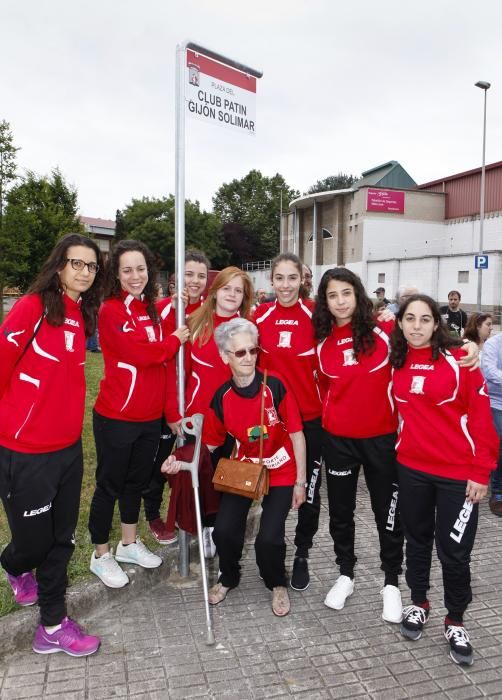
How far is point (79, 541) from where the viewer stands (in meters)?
3.97

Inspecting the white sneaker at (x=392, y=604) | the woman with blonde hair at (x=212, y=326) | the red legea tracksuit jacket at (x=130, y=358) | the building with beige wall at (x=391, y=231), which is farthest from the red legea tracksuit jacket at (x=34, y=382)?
the building with beige wall at (x=391, y=231)

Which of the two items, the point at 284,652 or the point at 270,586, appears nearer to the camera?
the point at 284,652

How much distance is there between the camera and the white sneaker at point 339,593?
3383 mm

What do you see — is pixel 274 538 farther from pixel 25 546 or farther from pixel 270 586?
pixel 25 546

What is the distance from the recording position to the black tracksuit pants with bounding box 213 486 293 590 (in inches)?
131

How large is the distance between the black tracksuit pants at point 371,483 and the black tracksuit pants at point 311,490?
0.51 ft

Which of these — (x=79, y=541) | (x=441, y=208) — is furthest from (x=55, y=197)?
(x=441, y=208)

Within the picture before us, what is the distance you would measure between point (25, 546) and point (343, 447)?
191 centimetres

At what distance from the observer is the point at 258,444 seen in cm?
331

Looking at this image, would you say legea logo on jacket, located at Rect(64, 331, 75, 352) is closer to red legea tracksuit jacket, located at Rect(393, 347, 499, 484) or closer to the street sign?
the street sign

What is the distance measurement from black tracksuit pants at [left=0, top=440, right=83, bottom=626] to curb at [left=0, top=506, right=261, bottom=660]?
0.43 feet

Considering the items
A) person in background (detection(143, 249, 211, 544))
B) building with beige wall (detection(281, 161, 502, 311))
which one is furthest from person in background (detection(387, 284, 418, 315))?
building with beige wall (detection(281, 161, 502, 311))

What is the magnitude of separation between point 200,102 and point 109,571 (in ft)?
10.3

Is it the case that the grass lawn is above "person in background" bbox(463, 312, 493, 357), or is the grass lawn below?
below
